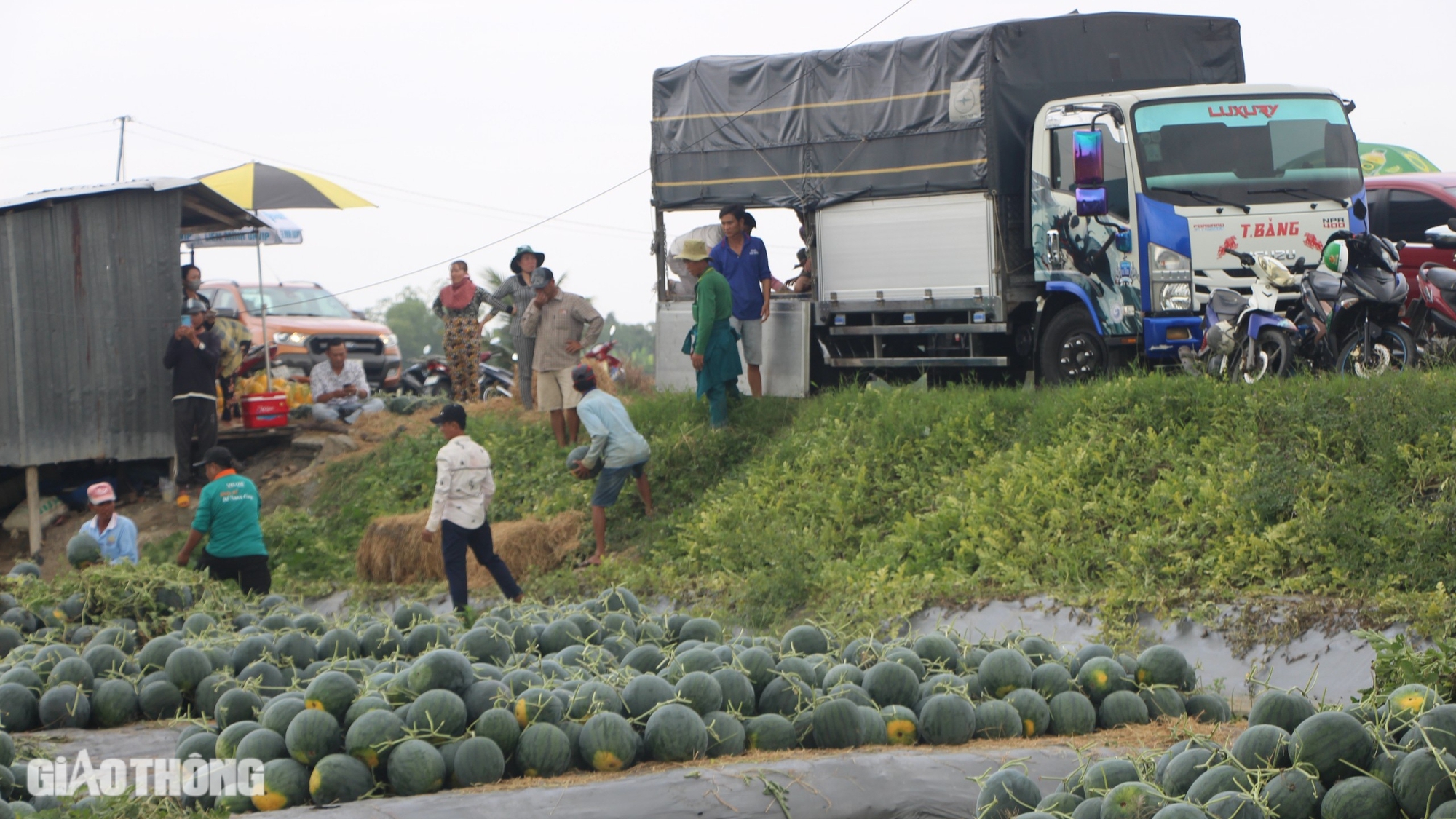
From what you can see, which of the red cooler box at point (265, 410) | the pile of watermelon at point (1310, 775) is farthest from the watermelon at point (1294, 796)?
the red cooler box at point (265, 410)

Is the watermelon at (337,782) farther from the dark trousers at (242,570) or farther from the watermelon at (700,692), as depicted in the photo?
the dark trousers at (242,570)

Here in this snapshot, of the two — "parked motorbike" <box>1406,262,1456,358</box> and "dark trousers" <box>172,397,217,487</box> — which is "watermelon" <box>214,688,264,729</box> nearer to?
"parked motorbike" <box>1406,262,1456,358</box>

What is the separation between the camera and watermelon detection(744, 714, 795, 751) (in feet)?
16.8

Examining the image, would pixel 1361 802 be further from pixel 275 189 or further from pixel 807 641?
pixel 275 189

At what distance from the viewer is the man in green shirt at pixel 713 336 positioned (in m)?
12.9

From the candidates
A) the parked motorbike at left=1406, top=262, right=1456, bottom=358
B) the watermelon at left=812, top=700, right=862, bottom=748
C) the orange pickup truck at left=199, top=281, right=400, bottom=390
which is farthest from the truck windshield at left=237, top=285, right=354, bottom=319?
the watermelon at left=812, top=700, right=862, bottom=748

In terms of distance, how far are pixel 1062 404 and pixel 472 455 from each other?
→ 16.2 feet

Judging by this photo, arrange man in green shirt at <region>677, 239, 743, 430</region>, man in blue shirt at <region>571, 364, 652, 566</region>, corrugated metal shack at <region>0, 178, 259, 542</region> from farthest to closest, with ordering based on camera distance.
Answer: corrugated metal shack at <region>0, 178, 259, 542</region>
man in green shirt at <region>677, 239, 743, 430</region>
man in blue shirt at <region>571, 364, 652, 566</region>

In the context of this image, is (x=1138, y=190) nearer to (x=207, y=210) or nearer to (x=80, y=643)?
(x=80, y=643)

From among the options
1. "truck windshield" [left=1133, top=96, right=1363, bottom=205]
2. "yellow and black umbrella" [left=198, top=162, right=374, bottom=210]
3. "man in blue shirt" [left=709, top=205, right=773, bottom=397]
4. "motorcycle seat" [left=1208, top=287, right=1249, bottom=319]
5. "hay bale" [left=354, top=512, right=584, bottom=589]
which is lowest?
"hay bale" [left=354, top=512, right=584, bottom=589]

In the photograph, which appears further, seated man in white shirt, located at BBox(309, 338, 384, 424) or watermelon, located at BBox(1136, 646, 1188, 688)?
seated man in white shirt, located at BBox(309, 338, 384, 424)

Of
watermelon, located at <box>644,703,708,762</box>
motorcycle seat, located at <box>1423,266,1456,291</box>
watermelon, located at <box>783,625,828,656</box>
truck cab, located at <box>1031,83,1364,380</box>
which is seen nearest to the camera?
watermelon, located at <box>644,703,708,762</box>

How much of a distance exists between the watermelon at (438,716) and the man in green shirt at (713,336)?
8320mm

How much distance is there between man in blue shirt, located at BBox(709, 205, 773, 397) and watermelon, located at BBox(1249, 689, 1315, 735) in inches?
399
